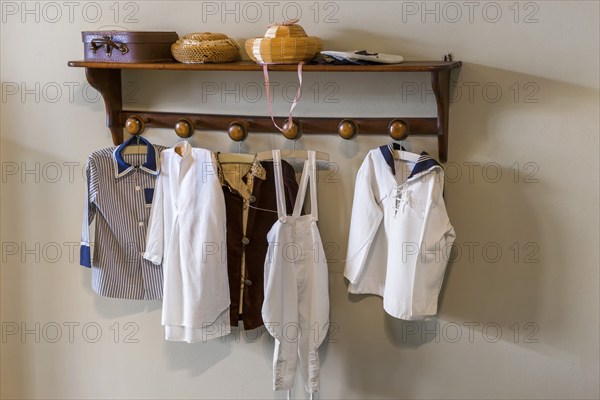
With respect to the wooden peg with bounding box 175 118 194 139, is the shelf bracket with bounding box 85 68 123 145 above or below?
above

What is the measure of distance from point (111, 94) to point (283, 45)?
22.1 inches

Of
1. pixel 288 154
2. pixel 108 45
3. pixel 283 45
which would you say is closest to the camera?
pixel 283 45

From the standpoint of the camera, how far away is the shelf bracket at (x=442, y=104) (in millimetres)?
1948

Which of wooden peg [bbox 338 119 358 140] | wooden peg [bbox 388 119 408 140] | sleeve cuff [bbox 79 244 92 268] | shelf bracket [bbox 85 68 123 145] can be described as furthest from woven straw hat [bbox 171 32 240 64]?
sleeve cuff [bbox 79 244 92 268]

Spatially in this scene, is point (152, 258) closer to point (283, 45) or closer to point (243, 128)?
point (243, 128)

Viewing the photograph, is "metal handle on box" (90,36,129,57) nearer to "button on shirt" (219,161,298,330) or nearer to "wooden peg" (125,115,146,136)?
"wooden peg" (125,115,146,136)

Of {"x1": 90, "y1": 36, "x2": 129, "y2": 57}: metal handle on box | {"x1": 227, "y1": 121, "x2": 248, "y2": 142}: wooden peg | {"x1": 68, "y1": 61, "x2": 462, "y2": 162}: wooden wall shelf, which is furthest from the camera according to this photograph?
{"x1": 227, "y1": 121, "x2": 248, "y2": 142}: wooden peg

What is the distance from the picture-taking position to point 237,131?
212 cm

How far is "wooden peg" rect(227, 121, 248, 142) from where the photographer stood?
6.95 feet

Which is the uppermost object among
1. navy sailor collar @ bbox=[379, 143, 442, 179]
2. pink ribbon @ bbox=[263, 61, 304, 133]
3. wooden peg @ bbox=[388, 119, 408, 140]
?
pink ribbon @ bbox=[263, 61, 304, 133]

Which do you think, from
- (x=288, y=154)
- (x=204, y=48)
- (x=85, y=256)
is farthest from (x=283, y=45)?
(x=85, y=256)

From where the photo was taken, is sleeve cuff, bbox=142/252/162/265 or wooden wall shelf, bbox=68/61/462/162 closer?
wooden wall shelf, bbox=68/61/462/162

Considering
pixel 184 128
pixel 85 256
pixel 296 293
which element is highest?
pixel 184 128

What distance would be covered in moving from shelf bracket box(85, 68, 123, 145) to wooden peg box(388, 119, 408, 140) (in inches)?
30.6
